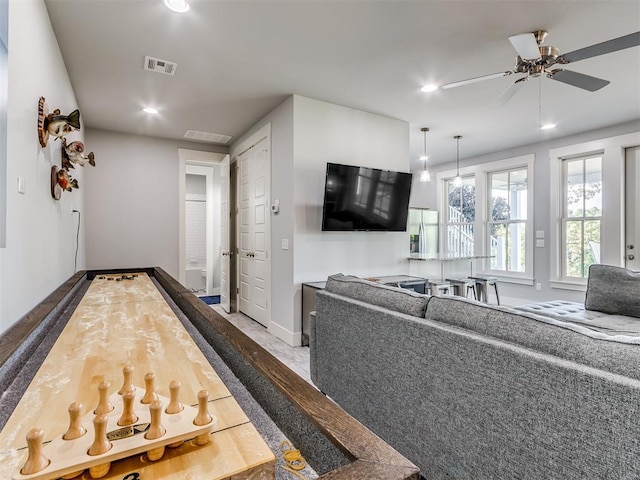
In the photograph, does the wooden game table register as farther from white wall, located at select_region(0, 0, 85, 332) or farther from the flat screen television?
the flat screen television

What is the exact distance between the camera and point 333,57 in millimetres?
2830

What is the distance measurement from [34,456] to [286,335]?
10.8ft

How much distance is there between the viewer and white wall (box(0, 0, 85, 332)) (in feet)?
4.79

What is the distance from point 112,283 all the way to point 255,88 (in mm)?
2236

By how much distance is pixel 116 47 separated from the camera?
2.65m

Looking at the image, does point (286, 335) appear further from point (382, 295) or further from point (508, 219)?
point (508, 219)

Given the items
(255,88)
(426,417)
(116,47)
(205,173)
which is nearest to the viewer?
(426,417)

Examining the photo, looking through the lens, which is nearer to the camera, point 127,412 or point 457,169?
point 127,412

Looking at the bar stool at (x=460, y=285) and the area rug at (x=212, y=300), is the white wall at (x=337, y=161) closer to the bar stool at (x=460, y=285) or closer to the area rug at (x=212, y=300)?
the bar stool at (x=460, y=285)

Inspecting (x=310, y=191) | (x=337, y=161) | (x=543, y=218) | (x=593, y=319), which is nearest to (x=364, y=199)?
(x=337, y=161)

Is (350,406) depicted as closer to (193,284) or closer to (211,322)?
(211,322)

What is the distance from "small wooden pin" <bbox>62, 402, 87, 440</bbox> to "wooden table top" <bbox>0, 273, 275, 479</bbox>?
0.08 metres

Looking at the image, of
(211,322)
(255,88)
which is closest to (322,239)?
(255,88)

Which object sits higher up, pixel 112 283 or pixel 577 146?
pixel 577 146
